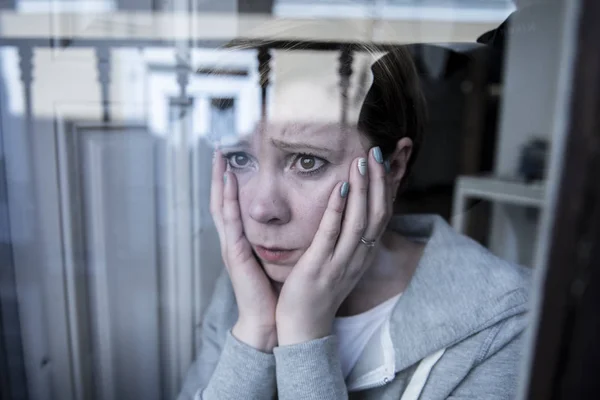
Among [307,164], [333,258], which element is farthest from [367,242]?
[307,164]

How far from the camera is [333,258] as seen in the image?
631 mm

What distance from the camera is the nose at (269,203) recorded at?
0.59 metres

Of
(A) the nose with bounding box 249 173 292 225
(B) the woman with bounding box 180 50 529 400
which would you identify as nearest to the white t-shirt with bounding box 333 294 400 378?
(B) the woman with bounding box 180 50 529 400

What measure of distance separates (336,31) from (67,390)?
0.96 metres

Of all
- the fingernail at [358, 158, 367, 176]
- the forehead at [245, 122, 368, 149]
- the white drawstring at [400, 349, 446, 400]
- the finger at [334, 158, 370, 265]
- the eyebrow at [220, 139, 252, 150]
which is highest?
the forehead at [245, 122, 368, 149]

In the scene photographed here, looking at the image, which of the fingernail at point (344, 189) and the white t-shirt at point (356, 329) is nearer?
the fingernail at point (344, 189)

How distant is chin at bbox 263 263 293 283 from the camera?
65 cm

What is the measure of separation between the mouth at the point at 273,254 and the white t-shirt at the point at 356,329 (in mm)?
163

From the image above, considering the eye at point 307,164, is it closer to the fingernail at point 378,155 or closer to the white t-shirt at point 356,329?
the fingernail at point 378,155

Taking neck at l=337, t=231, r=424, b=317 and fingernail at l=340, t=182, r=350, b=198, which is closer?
fingernail at l=340, t=182, r=350, b=198

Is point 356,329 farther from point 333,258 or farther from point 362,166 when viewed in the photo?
point 362,166

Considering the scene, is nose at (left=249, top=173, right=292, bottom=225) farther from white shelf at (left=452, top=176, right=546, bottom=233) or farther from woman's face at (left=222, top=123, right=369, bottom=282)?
white shelf at (left=452, top=176, right=546, bottom=233)

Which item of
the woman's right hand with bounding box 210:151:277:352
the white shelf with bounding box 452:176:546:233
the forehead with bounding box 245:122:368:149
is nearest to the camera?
the forehead with bounding box 245:122:368:149

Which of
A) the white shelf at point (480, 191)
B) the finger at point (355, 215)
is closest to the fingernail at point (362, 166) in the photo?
the finger at point (355, 215)
